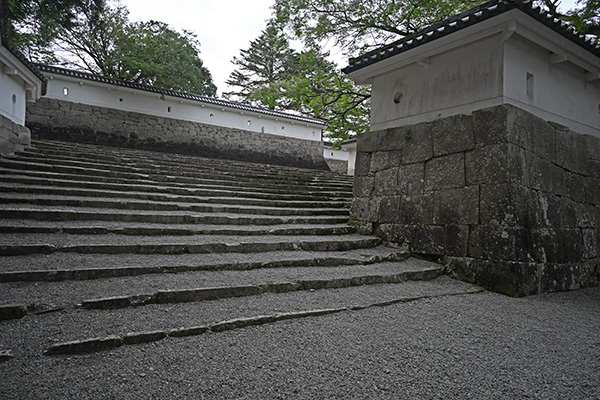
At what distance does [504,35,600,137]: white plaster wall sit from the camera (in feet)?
13.3

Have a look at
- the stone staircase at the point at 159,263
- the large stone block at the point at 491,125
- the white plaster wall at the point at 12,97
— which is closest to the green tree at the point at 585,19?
the large stone block at the point at 491,125

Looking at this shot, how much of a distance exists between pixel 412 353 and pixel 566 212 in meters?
3.56

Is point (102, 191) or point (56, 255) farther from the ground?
point (102, 191)

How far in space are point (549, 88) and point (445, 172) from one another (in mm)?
1752

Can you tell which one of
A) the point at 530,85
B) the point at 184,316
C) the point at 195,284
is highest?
the point at 530,85

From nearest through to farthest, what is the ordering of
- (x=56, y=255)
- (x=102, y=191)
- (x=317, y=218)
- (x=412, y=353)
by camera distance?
(x=412, y=353)
(x=56, y=255)
(x=102, y=191)
(x=317, y=218)

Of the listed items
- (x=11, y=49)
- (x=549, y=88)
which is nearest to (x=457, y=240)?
(x=549, y=88)

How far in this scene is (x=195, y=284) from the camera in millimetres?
2826

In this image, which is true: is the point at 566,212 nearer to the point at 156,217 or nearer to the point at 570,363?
the point at 570,363

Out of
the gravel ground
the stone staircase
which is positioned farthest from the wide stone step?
the gravel ground

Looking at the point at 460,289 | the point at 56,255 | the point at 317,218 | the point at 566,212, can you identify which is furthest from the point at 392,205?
the point at 56,255

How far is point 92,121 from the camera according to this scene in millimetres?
11898

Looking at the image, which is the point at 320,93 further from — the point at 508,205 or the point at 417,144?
the point at 508,205

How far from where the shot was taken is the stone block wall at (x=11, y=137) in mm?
6484
